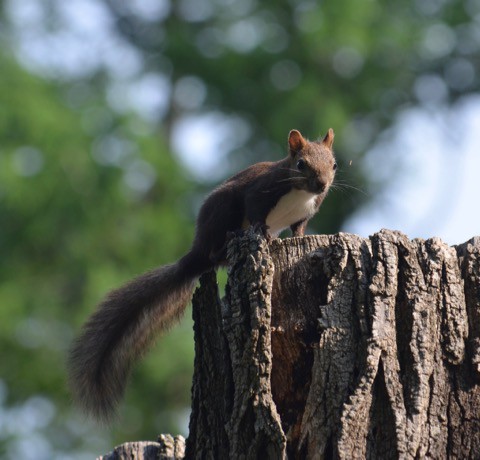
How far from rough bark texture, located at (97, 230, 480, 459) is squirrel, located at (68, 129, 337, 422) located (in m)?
0.96

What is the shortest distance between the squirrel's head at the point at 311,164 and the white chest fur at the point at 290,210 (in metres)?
0.05

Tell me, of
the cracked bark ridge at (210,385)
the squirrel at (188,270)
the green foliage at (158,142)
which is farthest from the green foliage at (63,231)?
the cracked bark ridge at (210,385)

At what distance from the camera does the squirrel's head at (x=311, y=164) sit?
568cm

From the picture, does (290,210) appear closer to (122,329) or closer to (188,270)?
(188,270)

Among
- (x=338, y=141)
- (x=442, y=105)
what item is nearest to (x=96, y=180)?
(x=338, y=141)

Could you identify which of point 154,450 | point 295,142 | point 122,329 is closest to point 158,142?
point 295,142

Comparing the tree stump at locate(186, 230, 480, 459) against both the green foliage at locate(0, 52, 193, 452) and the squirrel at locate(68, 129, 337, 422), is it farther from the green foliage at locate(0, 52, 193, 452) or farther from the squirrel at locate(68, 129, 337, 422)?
the green foliage at locate(0, 52, 193, 452)

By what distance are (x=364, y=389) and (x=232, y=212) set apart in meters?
2.13

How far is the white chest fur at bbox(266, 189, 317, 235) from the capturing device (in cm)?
559

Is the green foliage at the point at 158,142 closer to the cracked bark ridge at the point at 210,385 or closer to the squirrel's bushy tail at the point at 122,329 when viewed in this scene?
the squirrel's bushy tail at the point at 122,329

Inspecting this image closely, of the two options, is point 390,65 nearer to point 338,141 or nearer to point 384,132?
point 384,132

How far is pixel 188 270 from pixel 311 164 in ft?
3.09

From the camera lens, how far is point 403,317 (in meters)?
3.71

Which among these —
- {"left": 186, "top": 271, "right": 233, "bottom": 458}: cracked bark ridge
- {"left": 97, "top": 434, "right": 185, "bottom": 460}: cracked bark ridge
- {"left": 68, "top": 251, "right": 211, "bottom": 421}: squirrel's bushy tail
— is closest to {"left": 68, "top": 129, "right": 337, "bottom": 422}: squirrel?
{"left": 68, "top": 251, "right": 211, "bottom": 421}: squirrel's bushy tail
